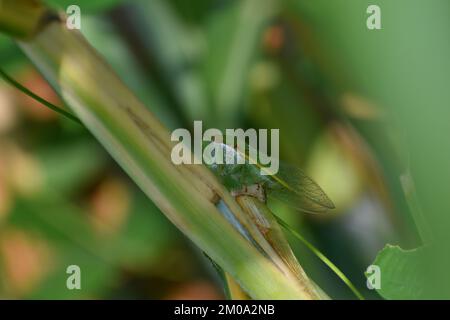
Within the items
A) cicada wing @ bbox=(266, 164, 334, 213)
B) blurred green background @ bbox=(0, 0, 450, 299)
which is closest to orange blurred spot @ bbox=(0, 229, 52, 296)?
blurred green background @ bbox=(0, 0, 450, 299)

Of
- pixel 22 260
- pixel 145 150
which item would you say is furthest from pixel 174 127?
pixel 145 150

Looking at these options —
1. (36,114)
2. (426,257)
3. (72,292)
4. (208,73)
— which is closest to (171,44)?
(208,73)

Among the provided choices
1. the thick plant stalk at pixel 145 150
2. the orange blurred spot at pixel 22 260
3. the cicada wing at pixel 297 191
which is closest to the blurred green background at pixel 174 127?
the orange blurred spot at pixel 22 260

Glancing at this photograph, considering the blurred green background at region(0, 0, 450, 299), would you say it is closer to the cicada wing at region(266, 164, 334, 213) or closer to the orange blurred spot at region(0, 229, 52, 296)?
the orange blurred spot at region(0, 229, 52, 296)

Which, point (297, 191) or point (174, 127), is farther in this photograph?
point (174, 127)

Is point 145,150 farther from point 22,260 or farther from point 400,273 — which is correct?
point 22,260

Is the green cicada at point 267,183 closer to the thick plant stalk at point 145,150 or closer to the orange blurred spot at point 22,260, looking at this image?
the thick plant stalk at point 145,150
